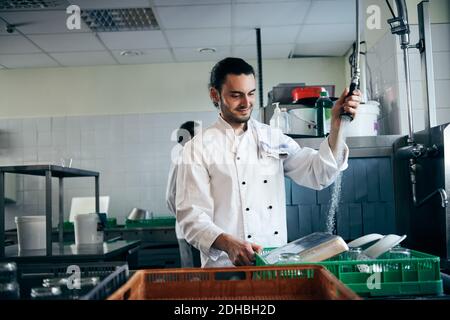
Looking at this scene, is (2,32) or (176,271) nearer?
(176,271)

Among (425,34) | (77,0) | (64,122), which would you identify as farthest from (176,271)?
(64,122)

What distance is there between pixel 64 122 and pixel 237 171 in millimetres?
2455

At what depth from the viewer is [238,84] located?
39.4 inches

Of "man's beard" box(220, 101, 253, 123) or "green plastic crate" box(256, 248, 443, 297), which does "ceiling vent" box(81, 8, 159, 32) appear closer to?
"man's beard" box(220, 101, 253, 123)

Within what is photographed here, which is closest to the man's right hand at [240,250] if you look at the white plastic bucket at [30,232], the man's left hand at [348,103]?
the man's left hand at [348,103]

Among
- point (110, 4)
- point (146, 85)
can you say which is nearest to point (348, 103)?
point (110, 4)

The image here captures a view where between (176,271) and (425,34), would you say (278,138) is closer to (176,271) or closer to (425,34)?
(425,34)

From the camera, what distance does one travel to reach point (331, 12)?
2160 mm

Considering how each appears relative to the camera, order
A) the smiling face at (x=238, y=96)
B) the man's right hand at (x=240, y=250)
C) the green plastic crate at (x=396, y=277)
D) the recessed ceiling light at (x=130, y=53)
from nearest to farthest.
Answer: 1. the green plastic crate at (x=396, y=277)
2. the man's right hand at (x=240, y=250)
3. the smiling face at (x=238, y=96)
4. the recessed ceiling light at (x=130, y=53)

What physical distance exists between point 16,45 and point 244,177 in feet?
3.92

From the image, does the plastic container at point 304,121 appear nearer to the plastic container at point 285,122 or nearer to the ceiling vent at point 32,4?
the plastic container at point 285,122

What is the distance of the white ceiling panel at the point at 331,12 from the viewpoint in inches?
82.0

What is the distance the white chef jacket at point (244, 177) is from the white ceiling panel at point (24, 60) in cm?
91

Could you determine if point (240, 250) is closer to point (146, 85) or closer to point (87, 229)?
point (87, 229)
